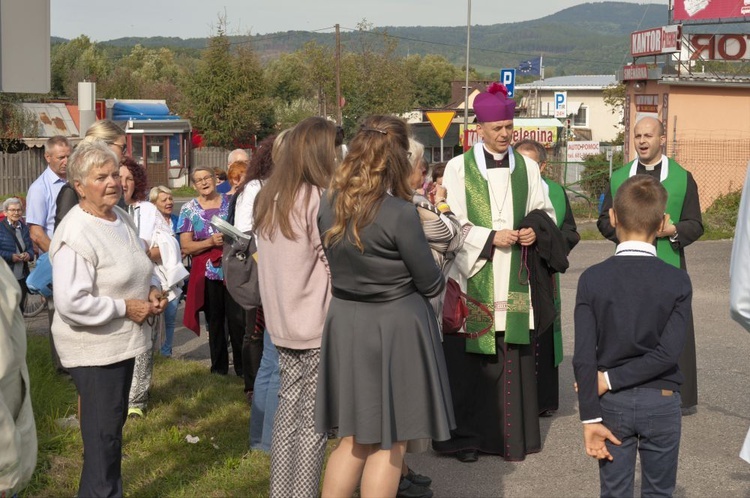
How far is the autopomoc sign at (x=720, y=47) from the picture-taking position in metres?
31.9

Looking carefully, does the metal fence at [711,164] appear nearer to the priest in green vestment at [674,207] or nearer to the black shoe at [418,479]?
the priest in green vestment at [674,207]

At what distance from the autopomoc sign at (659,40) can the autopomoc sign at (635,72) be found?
106 centimetres

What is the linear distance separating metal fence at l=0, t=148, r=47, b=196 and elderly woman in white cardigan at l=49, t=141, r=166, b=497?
126 feet

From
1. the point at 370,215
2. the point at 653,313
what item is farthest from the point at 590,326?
the point at 370,215

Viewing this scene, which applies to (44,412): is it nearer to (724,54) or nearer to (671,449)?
(671,449)

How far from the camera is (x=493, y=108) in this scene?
6703 millimetres

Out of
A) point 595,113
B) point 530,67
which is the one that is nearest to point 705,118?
point 530,67

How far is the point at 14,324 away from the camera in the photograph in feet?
13.2

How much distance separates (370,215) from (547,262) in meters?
2.55

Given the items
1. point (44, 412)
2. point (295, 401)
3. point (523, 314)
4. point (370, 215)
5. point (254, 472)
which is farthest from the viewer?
point (44, 412)

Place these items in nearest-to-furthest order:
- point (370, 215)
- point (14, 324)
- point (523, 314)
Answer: point (14, 324) < point (370, 215) < point (523, 314)

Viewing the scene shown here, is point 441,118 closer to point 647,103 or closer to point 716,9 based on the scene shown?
point 647,103

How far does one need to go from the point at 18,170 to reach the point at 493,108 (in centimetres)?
3855

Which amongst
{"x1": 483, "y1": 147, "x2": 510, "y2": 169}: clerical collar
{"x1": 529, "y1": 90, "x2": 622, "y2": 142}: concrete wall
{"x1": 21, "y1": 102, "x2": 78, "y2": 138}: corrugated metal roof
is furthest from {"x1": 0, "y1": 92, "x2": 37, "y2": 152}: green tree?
{"x1": 529, "y1": 90, "x2": 622, "y2": 142}: concrete wall
